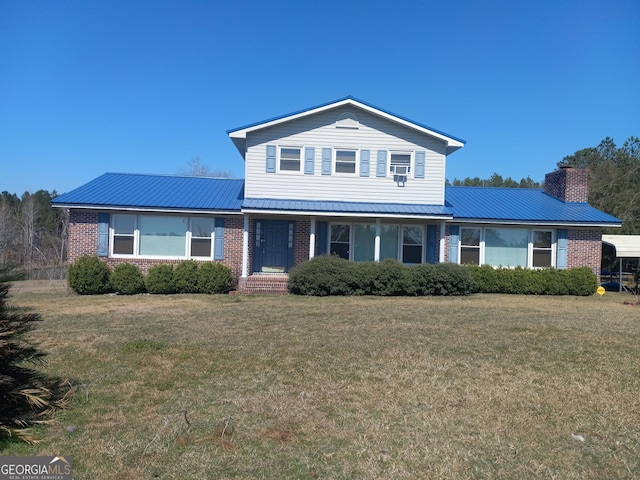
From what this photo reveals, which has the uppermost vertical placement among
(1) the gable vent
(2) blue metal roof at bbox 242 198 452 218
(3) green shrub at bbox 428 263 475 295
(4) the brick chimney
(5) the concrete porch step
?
(1) the gable vent

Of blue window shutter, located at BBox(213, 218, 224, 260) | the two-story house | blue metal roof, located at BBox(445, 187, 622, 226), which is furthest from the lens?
blue metal roof, located at BBox(445, 187, 622, 226)

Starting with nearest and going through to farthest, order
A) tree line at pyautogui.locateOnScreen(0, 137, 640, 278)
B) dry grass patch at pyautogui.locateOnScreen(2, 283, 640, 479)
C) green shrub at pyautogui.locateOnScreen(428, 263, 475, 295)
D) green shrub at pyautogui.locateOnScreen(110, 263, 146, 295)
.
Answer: dry grass patch at pyautogui.locateOnScreen(2, 283, 640, 479) < green shrub at pyautogui.locateOnScreen(428, 263, 475, 295) < green shrub at pyautogui.locateOnScreen(110, 263, 146, 295) < tree line at pyautogui.locateOnScreen(0, 137, 640, 278)

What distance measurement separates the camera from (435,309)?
1206 centimetres

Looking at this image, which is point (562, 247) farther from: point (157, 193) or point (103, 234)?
point (103, 234)

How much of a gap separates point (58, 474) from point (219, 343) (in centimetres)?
423

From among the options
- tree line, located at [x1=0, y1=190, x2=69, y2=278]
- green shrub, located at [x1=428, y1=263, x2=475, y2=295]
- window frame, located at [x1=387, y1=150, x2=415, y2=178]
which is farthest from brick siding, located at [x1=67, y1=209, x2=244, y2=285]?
tree line, located at [x1=0, y1=190, x2=69, y2=278]

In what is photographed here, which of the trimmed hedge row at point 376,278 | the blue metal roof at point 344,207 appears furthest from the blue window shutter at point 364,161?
the trimmed hedge row at point 376,278

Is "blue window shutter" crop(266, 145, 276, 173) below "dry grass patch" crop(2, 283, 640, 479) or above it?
above

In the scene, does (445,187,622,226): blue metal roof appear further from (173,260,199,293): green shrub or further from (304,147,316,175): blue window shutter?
(173,260,199,293): green shrub

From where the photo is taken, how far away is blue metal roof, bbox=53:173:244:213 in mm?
17016

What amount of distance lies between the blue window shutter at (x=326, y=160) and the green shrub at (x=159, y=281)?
262 inches

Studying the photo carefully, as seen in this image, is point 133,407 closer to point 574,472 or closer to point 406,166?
point 574,472

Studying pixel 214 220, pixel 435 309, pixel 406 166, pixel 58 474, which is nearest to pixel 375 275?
pixel 435 309

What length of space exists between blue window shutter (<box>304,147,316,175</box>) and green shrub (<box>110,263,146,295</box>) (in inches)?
275
